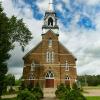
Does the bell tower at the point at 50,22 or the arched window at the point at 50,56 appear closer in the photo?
the arched window at the point at 50,56

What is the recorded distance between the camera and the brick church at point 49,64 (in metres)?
63.8

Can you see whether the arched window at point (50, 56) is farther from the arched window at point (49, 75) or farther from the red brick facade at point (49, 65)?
the arched window at point (49, 75)

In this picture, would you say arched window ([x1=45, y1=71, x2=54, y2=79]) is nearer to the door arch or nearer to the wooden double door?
the door arch

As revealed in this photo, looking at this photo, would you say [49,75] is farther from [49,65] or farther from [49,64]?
[49,64]

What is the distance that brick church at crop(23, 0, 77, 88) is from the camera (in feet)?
209

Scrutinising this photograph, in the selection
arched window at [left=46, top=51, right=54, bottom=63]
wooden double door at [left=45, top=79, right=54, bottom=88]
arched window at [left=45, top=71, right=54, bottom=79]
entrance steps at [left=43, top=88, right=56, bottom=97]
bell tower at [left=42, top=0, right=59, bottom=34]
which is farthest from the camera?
bell tower at [left=42, top=0, right=59, bottom=34]

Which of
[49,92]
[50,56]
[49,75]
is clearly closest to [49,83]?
[49,75]

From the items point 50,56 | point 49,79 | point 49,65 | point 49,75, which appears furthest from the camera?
point 50,56

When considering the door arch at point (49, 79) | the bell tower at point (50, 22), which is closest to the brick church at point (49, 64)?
the door arch at point (49, 79)

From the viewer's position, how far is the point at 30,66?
6444 cm

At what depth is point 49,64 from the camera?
2544 inches

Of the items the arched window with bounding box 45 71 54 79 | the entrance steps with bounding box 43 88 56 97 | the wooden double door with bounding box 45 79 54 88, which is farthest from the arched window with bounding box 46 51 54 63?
the entrance steps with bounding box 43 88 56 97

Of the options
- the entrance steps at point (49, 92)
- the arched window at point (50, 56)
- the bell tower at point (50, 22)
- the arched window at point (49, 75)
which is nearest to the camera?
the entrance steps at point (49, 92)

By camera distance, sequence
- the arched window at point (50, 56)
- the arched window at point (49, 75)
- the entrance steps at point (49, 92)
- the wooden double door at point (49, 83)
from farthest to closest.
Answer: the arched window at point (50, 56) → the arched window at point (49, 75) → the wooden double door at point (49, 83) → the entrance steps at point (49, 92)
